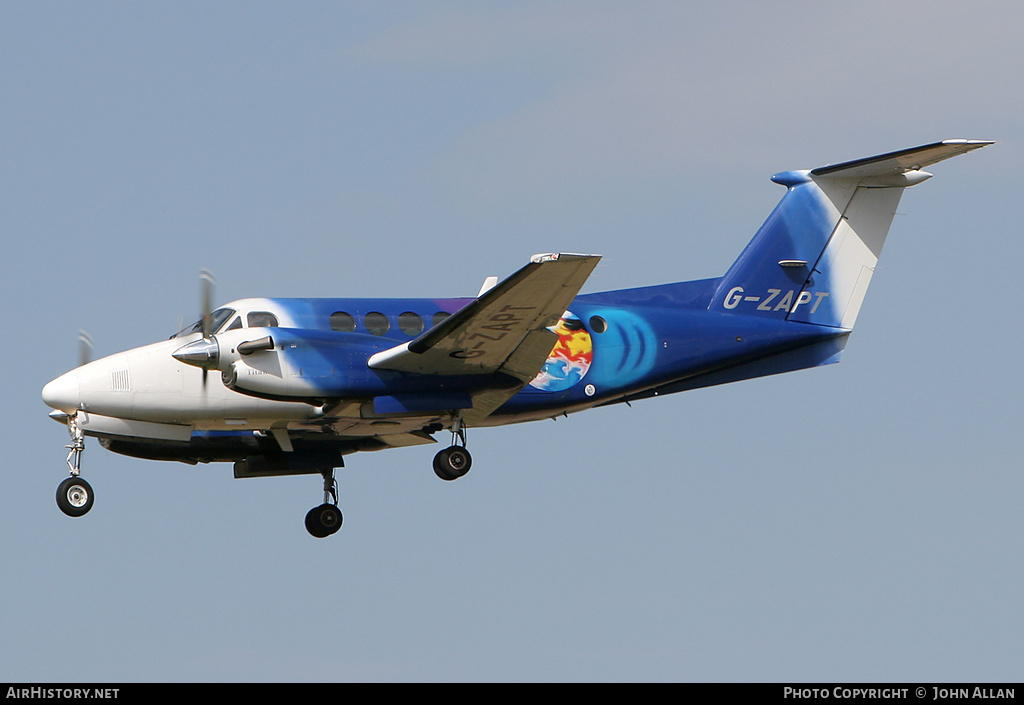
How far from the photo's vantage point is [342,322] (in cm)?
2075

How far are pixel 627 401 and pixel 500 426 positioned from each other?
1.98 metres

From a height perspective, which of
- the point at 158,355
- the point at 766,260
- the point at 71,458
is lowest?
the point at 71,458

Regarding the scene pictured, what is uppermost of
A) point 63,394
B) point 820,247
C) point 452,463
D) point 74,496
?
point 820,247

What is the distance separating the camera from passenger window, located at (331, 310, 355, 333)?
67.9ft

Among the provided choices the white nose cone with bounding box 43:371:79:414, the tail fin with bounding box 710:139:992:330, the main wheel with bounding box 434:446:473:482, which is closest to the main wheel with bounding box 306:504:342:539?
the main wheel with bounding box 434:446:473:482

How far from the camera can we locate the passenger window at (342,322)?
20.7 meters

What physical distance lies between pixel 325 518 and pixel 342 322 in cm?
Answer: 404

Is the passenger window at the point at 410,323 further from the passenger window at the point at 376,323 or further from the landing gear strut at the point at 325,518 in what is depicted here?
the landing gear strut at the point at 325,518

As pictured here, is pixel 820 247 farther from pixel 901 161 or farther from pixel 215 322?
pixel 215 322

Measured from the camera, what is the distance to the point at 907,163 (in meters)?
23.1

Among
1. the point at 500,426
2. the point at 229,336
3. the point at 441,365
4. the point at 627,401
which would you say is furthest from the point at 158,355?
the point at 627,401

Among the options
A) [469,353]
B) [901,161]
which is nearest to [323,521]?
[469,353]

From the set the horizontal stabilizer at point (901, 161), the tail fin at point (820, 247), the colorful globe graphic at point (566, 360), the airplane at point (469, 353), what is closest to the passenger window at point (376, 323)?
the airplane at point (469, 353)
